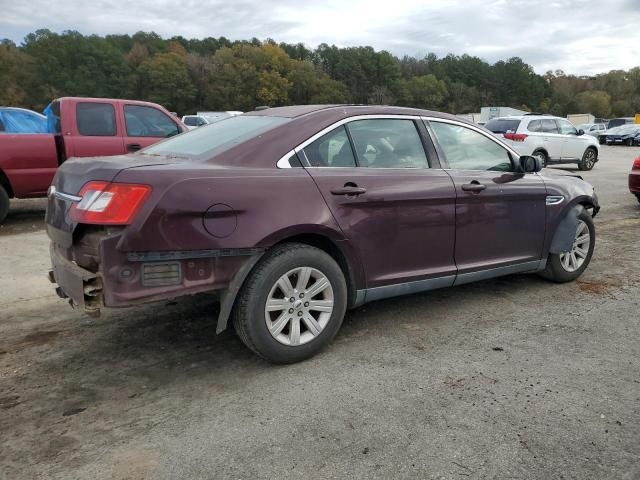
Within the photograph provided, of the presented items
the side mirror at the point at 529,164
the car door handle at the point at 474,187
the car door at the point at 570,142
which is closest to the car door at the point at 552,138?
the car door at the point at 570,142

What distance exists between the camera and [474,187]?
13.7ft

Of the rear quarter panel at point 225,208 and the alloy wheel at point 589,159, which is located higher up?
the rear quarter panel at point 225,208

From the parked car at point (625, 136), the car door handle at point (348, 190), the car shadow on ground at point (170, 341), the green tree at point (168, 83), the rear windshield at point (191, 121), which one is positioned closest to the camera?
the car shadow on ground at point (170, 341)

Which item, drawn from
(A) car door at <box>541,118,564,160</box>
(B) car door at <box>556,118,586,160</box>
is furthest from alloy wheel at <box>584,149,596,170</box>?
(A) car door at <box>541,118,564,160</box>

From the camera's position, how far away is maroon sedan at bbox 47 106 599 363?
2922 millimetres

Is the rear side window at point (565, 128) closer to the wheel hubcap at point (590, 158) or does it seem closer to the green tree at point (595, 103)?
the wheel hubcap at point (590, 158)

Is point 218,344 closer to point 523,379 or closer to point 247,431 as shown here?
point 247,431

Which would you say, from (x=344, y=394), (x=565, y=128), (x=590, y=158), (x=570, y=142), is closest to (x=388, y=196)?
(x=344, y=394)

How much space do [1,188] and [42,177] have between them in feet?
1.94

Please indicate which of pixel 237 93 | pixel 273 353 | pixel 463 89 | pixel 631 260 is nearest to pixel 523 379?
pixel 273 353

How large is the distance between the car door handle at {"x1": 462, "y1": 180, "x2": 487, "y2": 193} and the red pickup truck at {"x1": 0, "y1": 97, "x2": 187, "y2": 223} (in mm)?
5847

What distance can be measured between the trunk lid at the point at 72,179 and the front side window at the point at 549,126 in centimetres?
1484

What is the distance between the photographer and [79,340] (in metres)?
3.85

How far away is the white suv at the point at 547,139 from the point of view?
49.9 ft
